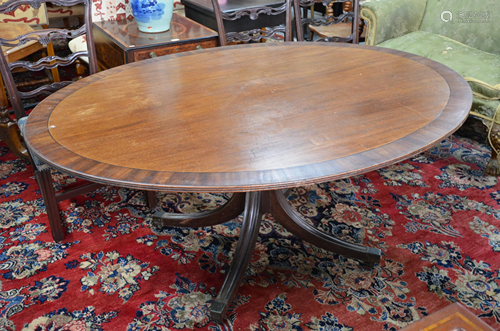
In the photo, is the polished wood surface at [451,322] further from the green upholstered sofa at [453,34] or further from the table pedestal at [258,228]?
the green upholstered sofa at [453,34]

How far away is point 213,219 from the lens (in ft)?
5.64

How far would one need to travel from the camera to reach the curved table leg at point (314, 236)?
1580 mm

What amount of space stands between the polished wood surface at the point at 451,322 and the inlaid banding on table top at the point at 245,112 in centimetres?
38

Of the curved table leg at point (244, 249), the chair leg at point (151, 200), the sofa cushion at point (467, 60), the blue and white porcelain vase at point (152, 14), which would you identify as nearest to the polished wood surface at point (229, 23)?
the blue and white porcelain vase at point (152, 14)

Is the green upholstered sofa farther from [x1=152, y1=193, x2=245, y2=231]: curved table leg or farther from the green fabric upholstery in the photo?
[x1=152, y1=193, x2=245, y2=231]: curved table leg

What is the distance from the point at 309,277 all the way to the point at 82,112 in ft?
3.05

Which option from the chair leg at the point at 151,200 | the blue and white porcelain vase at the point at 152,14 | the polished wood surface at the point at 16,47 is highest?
the blue and white porcelain vase at the point at 152,14

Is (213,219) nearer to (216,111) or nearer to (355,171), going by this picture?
(216,111)

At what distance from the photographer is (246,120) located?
117 centimetres

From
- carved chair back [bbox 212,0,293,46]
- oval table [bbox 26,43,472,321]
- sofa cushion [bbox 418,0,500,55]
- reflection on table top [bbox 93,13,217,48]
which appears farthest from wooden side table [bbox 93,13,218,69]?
sofa cushion [bbox 418,0,500,55]

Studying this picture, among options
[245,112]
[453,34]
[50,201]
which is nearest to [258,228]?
[245,112]

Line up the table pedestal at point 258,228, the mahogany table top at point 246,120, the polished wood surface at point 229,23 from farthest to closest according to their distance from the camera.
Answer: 1. the polished wood surface at point 229,23
2. the table pedestal at point 258,228
3. the mahogany table top at point 246,120

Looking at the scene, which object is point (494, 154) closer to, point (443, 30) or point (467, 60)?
point (467, 60)

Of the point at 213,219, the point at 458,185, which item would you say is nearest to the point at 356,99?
the point at 213,219
